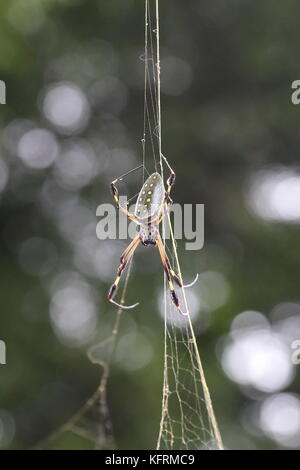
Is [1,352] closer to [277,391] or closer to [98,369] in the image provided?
[98,369]

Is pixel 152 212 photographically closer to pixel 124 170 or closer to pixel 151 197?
pixel 151 197

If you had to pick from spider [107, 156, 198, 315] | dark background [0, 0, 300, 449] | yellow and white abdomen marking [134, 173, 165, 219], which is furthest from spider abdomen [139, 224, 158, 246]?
dark background [0, 0, 300, 449]

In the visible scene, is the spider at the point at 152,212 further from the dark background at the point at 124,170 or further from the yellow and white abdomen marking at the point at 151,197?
the dark background at the point at 124,170

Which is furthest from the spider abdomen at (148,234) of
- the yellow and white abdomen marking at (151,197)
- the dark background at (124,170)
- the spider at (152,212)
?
the dark background at (124,170)

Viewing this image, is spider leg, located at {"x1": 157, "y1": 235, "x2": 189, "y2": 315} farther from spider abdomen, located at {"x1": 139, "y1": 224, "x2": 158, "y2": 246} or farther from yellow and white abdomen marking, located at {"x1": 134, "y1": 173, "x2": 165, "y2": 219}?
yellow and white abdomen marking, located at {"x1": 134, "y1": 173, "x2": 165, "y2": 219}

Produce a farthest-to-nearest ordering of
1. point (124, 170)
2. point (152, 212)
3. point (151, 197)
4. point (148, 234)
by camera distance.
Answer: point (124, 170)
point (148, 234)
point (152, 212)
point (151, 197)

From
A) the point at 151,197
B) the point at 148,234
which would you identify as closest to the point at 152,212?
the point at 151,197
